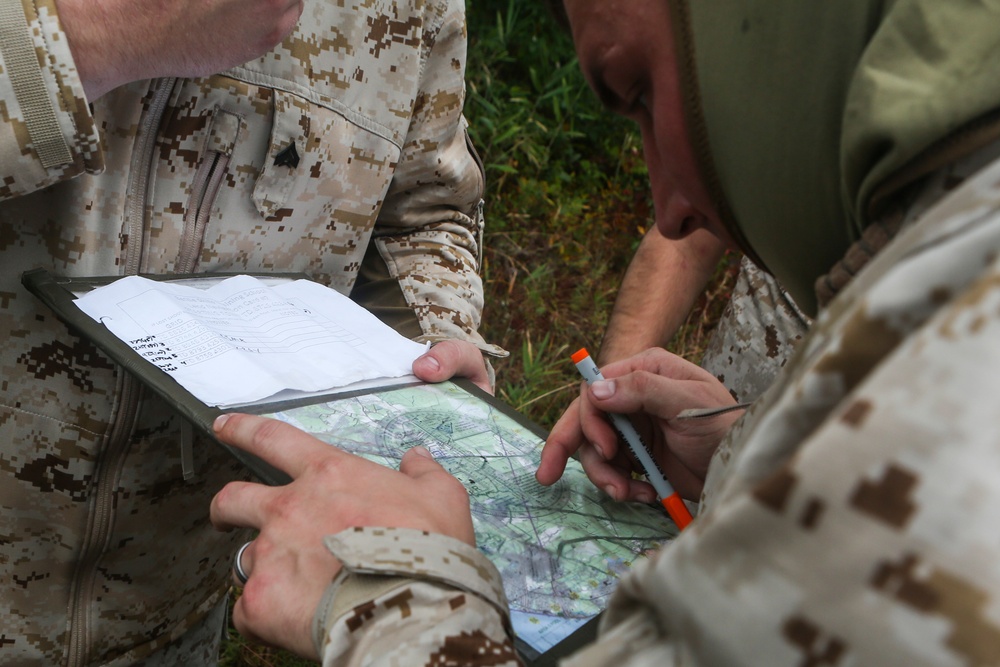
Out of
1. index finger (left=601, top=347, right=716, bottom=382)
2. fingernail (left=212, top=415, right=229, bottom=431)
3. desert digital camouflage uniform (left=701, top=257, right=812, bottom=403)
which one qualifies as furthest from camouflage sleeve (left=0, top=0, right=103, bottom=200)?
desert digital camouflage uniform (left=701, top=257, right=812, bottom=403)

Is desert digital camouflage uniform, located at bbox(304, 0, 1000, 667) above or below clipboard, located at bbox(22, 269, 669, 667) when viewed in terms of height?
above

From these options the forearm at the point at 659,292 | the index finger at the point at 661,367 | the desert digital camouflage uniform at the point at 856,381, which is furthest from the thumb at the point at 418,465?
the forearm at the point at 659,292

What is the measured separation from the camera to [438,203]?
71.8 inches

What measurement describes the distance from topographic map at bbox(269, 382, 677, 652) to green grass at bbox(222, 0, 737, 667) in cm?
224

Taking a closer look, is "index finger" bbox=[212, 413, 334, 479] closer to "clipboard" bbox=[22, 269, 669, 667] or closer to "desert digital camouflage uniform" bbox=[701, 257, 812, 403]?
"clipboard" bbox=[22, 269, 669, 667]

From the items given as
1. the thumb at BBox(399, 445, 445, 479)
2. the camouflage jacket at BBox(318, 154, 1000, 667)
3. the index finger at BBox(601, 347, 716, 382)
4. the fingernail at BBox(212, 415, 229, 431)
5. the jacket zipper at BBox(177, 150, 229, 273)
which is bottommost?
the index finger at BBox(601, 347, 716, 382)

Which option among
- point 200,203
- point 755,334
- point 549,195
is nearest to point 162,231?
point 200,203

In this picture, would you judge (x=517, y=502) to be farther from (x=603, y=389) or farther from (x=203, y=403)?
(x=203, y=403)

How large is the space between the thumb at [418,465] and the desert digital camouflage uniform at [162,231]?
1.55 feet

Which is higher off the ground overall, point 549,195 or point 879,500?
point 879,500

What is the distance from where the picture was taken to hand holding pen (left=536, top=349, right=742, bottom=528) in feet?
3.74

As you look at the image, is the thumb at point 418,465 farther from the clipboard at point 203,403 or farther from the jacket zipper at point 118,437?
the jacket zipper at point 118,437

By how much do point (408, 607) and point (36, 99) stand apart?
0.83 meters

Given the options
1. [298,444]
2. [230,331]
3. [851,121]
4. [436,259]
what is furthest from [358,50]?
[851,121]
